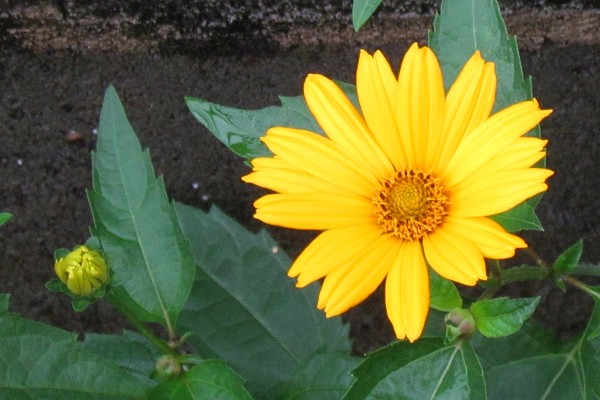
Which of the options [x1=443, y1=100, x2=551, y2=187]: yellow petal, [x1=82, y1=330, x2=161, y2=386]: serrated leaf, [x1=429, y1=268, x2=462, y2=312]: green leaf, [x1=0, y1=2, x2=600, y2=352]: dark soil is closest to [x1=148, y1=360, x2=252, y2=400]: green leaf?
[x1=82, y1=330, x2=161, y2=386]: serrated leaf

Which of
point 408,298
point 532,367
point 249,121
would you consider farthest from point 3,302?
point 532,367

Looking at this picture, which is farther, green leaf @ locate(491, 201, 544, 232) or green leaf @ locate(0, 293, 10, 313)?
green leaf @ locate(0, 293, 10, 313)

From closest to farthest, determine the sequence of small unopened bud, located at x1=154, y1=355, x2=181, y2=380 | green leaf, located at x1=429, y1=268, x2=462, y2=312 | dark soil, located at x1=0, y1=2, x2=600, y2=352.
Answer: green leaf, located at x1=429, y1=268, x2=462, y2=312 < small unopened bud, located at x1=154, y1=355, x2=181, y2=380 < dark soil, located at x1=0, y1=2, x2=600, y2=352

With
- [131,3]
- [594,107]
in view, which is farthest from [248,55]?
[594,107]

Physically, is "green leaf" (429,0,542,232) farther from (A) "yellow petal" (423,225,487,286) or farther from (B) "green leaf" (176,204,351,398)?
(B) "green leaf" (176,204,351,398)

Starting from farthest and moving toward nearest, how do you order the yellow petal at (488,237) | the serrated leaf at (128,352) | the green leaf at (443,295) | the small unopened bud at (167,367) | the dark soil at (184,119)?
the dark soil at (184,119)
the serrated leaf at (128,352)
the small unopened bud at (167,367)
the green leaf at (443,295)
the yellow petal at (488,237)

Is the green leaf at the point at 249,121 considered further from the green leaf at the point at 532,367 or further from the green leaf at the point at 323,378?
the green leaf at the point at 532,367

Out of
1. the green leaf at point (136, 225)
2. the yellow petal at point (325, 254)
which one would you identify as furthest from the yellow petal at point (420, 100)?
the green leaf at point (136, 225)
